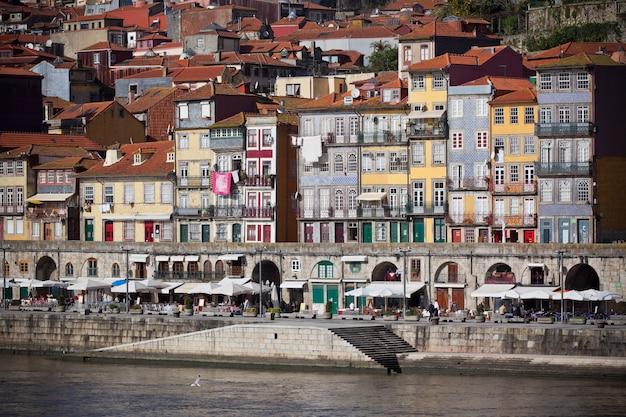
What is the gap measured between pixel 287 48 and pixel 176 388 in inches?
3200

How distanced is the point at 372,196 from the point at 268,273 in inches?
271

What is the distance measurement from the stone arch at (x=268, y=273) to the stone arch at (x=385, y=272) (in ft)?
19.5

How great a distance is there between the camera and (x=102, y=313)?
88.9 m

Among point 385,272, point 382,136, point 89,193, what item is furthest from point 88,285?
point 382,136

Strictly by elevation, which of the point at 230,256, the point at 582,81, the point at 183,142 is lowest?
the point at 230,256

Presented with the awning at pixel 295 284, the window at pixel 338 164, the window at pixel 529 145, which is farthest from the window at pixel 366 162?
the window at pixel 529 145

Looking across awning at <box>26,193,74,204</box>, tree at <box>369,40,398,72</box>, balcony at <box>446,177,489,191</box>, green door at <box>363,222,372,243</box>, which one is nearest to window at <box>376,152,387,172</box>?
green door at <box>363,222,372,243</box>

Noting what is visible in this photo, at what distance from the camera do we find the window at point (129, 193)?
104875mm

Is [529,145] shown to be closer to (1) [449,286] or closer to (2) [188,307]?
(1) [449,286]

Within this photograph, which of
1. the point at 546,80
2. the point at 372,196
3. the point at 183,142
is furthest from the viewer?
the point at 183,142

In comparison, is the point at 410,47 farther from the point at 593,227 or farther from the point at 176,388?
the point at 176,388

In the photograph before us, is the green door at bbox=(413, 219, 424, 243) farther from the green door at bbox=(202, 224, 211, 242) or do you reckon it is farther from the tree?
the tree

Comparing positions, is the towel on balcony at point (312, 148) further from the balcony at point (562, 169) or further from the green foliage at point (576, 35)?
the green foliage at point (576, 35)

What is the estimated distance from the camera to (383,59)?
14838 centimetres
